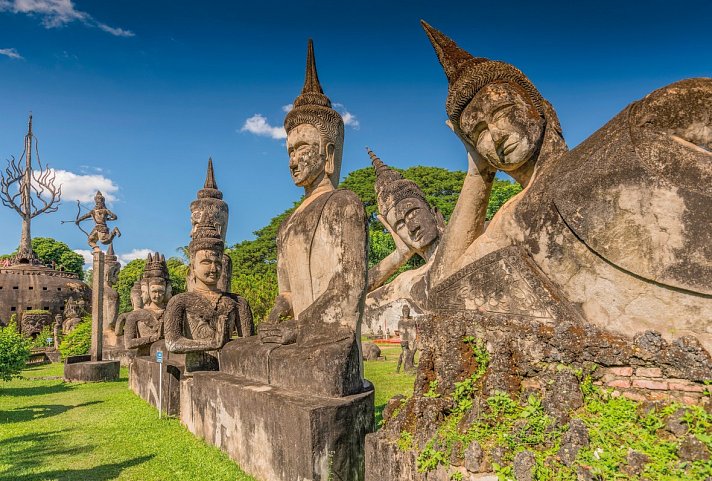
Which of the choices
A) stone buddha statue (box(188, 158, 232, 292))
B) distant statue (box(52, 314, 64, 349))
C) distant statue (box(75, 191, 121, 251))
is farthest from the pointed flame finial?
distant statue (box(52, 314, 64, 349))

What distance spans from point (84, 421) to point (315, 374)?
594 cm

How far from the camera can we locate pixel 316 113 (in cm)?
491

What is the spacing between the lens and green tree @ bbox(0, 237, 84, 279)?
4638 centimetres

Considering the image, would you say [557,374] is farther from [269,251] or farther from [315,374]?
[269,251]

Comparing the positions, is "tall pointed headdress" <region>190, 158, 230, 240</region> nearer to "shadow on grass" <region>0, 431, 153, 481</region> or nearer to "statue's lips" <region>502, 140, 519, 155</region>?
"shadow on grass" <region>0, 431, 153, 481</region>

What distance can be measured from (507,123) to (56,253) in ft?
170

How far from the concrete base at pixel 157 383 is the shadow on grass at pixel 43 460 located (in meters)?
1.30

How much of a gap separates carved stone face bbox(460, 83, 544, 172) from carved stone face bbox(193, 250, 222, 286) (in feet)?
15.0

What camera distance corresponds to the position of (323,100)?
16.6 ft

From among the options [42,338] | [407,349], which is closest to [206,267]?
[407,349]

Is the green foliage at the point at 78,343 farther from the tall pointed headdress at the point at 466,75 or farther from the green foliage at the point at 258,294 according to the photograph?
the tall pointed headdress at the point at 466,75

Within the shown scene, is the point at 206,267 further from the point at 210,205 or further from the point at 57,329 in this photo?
the point at 57,329

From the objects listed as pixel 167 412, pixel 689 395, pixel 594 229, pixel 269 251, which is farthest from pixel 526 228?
pixel 269 251

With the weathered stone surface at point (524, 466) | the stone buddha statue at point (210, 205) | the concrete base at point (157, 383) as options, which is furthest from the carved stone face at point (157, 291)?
the weathered stone surface at point (524, 466)
